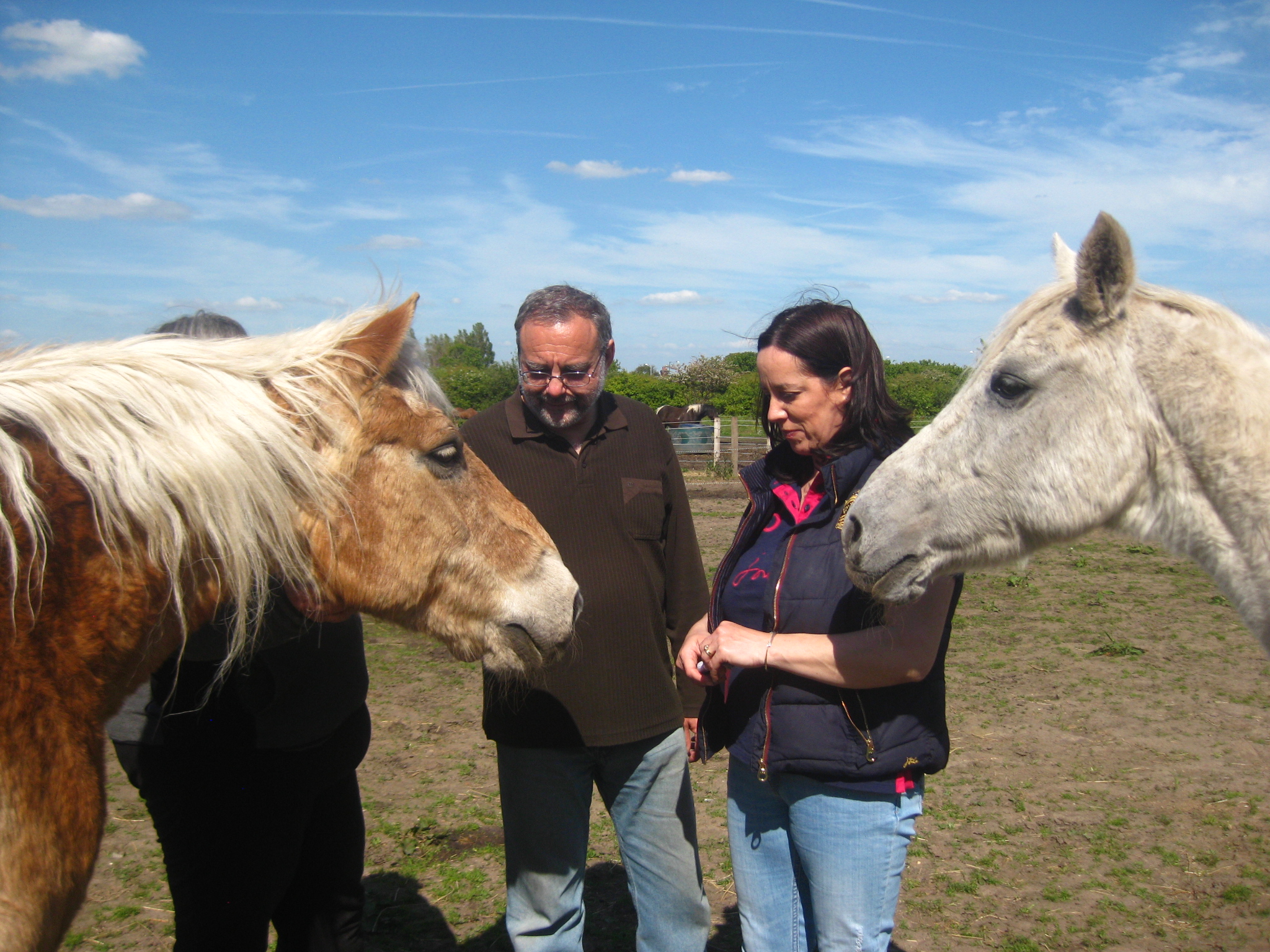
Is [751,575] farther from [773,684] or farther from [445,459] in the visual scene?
[445,459]

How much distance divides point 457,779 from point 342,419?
3.50 metres

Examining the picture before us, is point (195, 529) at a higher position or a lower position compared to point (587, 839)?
higher

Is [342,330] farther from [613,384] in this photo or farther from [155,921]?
[613,384]

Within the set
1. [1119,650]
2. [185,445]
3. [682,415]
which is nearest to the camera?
[185,445]

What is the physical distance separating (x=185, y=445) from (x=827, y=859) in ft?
5.91

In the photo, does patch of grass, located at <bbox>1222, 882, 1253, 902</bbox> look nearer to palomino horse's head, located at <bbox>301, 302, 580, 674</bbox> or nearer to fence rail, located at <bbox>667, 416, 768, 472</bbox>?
palomino horse's head, located at <bbox>301, 302, 580, 674</bbox>

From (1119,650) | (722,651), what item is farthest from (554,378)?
(1119,650)

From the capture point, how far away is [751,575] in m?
2.26

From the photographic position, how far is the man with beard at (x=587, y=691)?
8.12ft

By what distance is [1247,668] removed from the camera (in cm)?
626

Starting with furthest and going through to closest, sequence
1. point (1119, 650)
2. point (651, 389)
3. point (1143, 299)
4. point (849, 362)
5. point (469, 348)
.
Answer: point (469, 348) < point (651, 389) < point (1119, 650) < point (849, 362) < point (1143, 299)

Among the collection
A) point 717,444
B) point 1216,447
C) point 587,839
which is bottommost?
point 587,839

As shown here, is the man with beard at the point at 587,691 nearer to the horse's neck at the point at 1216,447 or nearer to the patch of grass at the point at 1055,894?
the horse's neck at the point at 1216,447

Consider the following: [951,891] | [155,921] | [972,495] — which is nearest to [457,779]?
[155,921]
